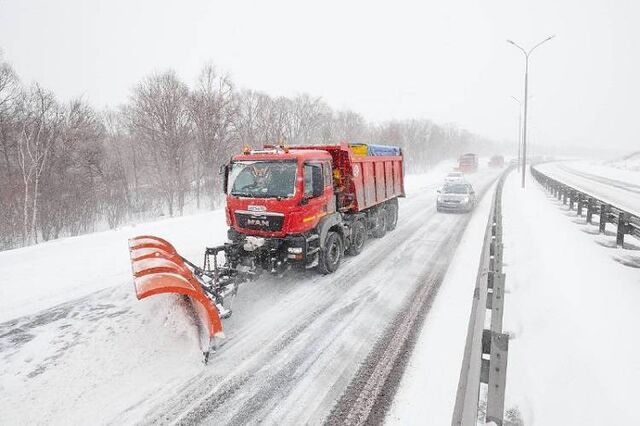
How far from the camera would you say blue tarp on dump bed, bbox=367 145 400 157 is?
37.2ft

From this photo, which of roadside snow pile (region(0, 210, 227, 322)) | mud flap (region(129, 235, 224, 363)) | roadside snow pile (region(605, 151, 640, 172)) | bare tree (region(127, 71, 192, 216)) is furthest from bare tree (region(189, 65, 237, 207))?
roadside snow pile (region(605, 151, 640, 172))

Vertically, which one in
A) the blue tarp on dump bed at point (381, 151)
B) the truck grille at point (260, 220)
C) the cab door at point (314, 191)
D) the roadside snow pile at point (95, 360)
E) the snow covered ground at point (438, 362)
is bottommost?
the snow covered ground at point (438, 362)

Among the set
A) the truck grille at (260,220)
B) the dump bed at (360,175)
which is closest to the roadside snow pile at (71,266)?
the truck grille at (260,220)

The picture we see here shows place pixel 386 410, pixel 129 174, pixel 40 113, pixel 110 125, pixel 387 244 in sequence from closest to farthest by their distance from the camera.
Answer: pixel 386 410, pixel 387 244, pixel 40 113, pixel 129 174, pixel 110 125

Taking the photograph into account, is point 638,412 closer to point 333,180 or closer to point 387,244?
point 333,180

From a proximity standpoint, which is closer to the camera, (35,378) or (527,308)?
(35,378)

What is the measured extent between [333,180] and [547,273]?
17.7 ft

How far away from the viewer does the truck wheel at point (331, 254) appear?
8.36 m

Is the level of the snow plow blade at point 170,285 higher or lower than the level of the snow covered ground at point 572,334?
higher

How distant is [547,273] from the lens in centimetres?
797

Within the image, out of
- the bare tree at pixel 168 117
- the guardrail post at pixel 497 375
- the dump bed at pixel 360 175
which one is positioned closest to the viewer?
the guardrail post at pixel 497 375

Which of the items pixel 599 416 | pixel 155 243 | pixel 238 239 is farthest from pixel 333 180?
pixel 599 416

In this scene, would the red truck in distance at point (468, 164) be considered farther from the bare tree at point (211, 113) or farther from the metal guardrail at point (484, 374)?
the metal guardrail at point (484, 374)

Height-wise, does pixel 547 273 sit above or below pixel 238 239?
below
